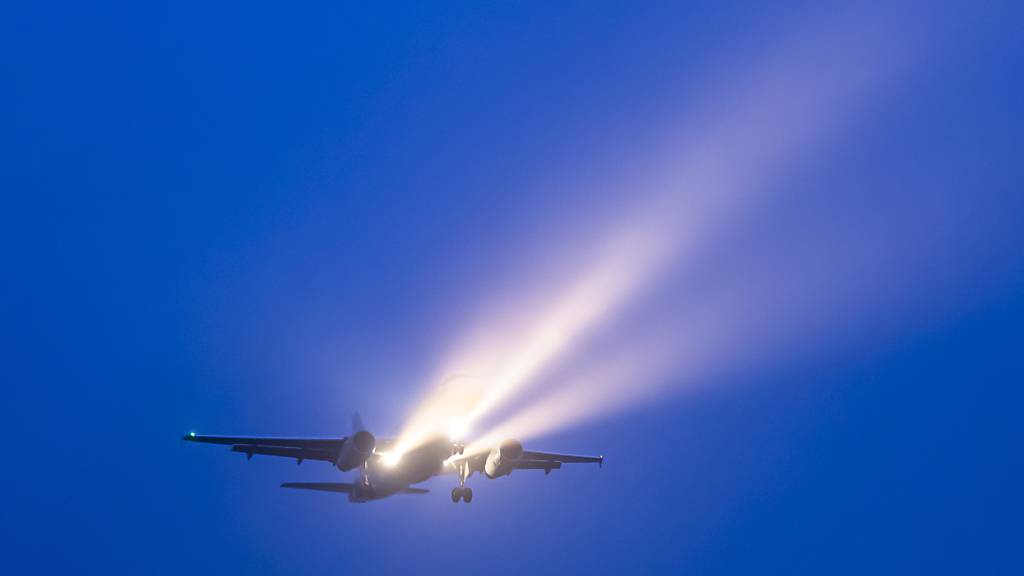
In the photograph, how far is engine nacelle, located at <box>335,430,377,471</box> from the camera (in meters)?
38.2

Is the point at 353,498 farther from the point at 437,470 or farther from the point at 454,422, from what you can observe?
the point at 454,422

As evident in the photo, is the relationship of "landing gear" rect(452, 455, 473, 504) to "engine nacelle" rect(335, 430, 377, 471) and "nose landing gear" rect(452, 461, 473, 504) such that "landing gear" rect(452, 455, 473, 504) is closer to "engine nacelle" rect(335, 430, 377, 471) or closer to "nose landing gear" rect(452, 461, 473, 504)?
→ "nose landing gear" rect(452, 461, 473, 504)

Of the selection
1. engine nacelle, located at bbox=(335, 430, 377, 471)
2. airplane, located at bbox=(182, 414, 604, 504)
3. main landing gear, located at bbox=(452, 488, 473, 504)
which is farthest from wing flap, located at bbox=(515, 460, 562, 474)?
engine nacelle, located at bbox=(335, 430, 377, 471)

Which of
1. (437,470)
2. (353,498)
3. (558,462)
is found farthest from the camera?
(558,462)

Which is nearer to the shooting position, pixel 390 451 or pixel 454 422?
pixel 454 422

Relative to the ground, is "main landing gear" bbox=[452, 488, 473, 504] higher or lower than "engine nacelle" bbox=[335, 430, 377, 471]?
higher

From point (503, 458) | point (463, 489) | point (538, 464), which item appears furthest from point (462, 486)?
point (538, 464)

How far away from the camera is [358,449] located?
38219 millimetres

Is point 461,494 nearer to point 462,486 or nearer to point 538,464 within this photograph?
point 462,486

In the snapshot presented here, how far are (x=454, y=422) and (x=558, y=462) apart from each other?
15.3m

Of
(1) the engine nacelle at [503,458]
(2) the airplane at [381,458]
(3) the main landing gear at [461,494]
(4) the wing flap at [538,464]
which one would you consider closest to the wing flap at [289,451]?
(2) the airplane at [381,458]

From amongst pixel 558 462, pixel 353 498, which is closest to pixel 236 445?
pixel 353 498

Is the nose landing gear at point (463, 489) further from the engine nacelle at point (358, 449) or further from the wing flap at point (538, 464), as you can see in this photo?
the engine nacelle at point (358, 449)

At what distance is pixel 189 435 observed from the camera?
1578 inches
